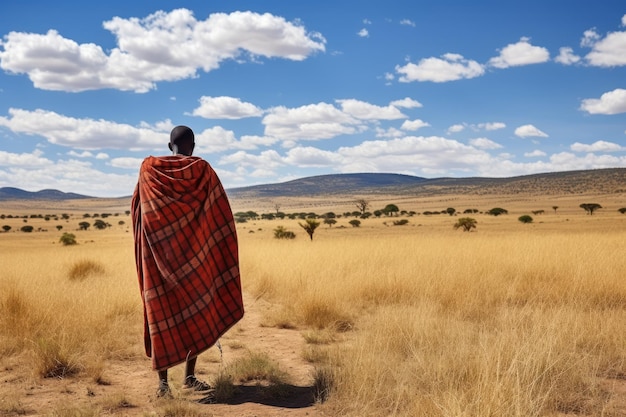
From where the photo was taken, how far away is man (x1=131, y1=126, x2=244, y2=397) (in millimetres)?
4629

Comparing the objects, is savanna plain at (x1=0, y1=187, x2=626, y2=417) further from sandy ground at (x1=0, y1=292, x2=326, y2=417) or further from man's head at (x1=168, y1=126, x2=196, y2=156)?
man's head at (x1=168, y1=126, x2=196, y2=156)

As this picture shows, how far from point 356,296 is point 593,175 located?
142 m

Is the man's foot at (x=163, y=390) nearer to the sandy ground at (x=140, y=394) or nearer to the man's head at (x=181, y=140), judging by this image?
the sandy ground at (x=140, y=394)

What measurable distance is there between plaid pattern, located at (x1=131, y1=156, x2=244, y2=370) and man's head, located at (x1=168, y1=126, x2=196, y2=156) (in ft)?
0.75

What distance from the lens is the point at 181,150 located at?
16.5 feet

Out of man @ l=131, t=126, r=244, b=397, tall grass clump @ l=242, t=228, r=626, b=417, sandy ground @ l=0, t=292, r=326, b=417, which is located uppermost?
Result: man @ l=131, t=126, r=244, b=397

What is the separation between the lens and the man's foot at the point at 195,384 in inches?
197

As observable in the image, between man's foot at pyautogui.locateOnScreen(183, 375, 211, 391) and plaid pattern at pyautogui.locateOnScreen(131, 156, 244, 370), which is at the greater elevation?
plaid pattern at pyautogui.locateOnScreen(131, 156, 244, 370)

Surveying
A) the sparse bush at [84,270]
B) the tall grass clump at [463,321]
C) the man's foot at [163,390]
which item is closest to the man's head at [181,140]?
the man's foot at [163,390]

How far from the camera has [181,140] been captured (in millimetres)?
5027

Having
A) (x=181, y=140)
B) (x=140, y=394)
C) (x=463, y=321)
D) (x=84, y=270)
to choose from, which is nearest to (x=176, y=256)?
(x=181, y=140)

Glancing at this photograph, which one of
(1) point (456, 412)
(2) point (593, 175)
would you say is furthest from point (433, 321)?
(2) point (593, 175)

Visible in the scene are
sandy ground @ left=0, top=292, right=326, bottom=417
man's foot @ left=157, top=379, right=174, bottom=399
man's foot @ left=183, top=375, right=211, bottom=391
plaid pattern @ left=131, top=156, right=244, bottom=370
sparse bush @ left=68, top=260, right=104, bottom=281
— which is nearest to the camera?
sandy ground @ left=0, top=292, right=326, bottom=417

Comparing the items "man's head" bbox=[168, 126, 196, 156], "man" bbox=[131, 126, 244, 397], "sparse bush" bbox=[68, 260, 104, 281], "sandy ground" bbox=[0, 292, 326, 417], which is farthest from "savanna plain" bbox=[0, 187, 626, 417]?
"sparse bush" bbox=[68, 260, 104, 281]
